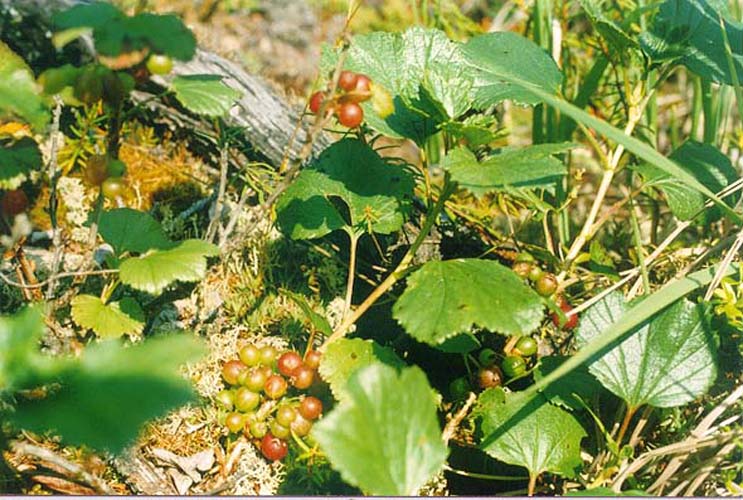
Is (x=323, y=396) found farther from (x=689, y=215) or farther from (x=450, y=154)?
(x=689, y=215)

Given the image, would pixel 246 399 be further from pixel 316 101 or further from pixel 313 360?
pixel 316 101

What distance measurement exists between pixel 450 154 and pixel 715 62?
2.11 ft

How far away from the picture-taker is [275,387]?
148 cm

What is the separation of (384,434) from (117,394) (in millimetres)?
366

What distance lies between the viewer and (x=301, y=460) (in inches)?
59.4

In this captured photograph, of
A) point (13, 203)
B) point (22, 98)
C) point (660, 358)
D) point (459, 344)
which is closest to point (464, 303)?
point (459, 344)

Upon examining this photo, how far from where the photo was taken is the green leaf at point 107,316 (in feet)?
4.60

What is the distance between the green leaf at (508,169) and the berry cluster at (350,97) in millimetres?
171

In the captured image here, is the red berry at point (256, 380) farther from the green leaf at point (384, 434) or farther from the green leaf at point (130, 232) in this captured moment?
the green leaf at point (384, 434)

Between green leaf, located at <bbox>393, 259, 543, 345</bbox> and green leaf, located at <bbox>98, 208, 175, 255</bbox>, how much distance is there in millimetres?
454

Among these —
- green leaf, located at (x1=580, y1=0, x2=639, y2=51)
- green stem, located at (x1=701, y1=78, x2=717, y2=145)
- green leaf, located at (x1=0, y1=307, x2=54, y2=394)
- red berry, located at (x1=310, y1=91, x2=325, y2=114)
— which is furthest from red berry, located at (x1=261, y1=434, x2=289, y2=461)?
green stem, located at (x1=701, y1=78, x2=717, y2=145)

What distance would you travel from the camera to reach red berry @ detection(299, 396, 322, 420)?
1463mm

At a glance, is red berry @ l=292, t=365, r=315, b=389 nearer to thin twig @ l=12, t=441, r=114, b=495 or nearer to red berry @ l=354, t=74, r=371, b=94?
thin twig @ l=12, t=441, r=114, b=495

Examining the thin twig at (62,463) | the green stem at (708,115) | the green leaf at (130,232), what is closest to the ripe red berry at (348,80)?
the green leaf at (130,232)
